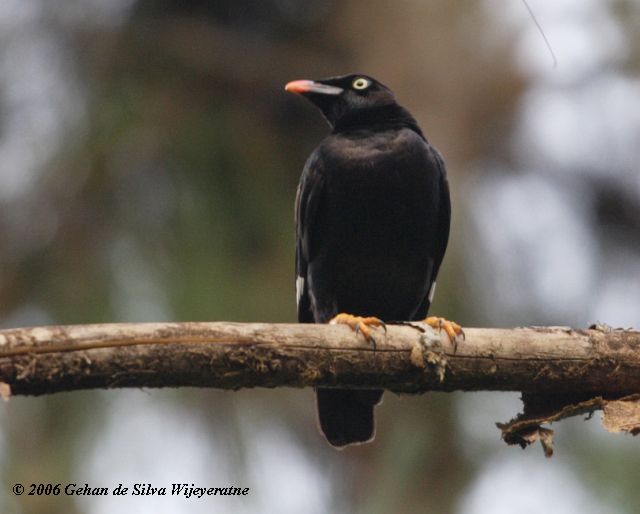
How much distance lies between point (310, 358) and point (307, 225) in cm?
182

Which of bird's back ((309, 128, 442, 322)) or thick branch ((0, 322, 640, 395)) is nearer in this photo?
thick branch ((0, 322, 640, 395))

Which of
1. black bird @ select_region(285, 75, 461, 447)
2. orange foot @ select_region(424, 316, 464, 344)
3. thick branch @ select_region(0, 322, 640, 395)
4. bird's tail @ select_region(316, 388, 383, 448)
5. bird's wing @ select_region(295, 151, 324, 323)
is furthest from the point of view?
bird's wing @ select_region(295, 151, 324, 323)

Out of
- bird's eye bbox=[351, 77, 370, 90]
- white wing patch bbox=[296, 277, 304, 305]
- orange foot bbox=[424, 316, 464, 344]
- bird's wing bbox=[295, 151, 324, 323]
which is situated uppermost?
bird's eye bbox=[351, 77, 370, 90]

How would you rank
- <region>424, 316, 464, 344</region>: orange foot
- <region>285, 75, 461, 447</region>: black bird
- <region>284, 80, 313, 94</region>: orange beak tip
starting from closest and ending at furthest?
1. <region>424, 316, 464, 344</region>: orange foot
2. <region>285, 75, 461, 447</region>: black bird
3. <region>284, 80, 313, 94</region>: orange beak tip

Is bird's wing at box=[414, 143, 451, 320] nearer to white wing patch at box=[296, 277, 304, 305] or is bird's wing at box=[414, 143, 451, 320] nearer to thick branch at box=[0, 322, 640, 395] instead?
white wing patch at box=[296, 277, 304, 305]

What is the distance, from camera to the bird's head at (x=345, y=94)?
16.5 ft

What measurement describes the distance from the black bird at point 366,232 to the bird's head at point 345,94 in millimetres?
151

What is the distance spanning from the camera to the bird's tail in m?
4.40

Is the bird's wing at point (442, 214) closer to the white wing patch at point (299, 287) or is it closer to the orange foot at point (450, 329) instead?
the white wing patch at point (299, 287)

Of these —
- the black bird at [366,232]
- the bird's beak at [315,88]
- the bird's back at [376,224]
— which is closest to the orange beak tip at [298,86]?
the bird's beak at [315,88]

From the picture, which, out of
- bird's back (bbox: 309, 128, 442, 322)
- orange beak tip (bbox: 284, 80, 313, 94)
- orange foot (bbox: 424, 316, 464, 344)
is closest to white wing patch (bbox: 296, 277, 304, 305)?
bird's back (bbox: 309, 128, 442, 322)

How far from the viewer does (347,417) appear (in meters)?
4.41

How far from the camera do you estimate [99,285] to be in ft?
15.3

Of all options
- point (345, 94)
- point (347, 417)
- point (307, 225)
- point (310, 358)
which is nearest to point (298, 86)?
point (345, 94)
